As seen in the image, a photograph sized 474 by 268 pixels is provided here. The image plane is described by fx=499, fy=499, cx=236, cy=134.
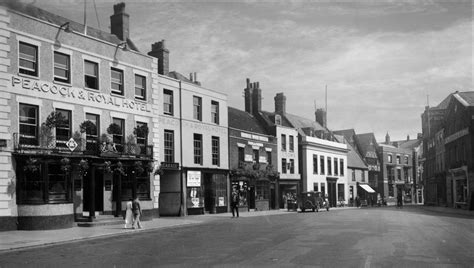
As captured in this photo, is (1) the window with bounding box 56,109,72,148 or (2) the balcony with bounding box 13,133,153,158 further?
(1) the window with bounding box 56,109,72,148

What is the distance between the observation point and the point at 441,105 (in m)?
67.9

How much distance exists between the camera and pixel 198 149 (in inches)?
1500

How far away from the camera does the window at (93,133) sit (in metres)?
26.6

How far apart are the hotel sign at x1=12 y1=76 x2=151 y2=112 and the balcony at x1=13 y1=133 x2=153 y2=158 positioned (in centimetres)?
229

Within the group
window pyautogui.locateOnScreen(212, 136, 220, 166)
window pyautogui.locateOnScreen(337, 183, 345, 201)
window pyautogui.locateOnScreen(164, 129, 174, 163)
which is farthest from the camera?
window pyautogui.locateOnScreen(337, 183, 345, 201)

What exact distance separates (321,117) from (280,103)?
43.6ft

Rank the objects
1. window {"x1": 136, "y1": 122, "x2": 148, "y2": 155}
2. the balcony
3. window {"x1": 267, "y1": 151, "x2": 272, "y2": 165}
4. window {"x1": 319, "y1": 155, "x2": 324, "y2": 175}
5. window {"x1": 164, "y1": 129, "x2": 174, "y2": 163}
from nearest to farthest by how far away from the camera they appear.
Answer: the balcony
window {"x1": 136, "y1": 122, "x2": 148, "y2": 155}
window {"x1": 164, "y1": 129, "x2": 174, "y2": 163}
window {"x1": 267, "y1": 151, "x2": 272, "y2": 165}
window {"x1": 319, "y1": 155, "x2": 324, "y2": 175}

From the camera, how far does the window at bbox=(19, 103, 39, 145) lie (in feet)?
76.8

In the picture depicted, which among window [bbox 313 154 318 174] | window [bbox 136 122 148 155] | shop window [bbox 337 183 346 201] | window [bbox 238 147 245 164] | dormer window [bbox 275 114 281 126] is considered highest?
dormer window [bbox 275 114 281 126]

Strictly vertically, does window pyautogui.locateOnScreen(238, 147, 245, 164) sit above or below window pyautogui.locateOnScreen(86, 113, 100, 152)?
below

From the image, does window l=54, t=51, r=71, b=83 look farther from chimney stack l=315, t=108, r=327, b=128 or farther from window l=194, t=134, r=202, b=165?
chimney stack l=315, t=108, r=327, b=128

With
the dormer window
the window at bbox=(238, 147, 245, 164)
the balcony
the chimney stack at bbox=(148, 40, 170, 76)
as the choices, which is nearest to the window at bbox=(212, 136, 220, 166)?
the window at bbox=(238, 147, 245, 164)

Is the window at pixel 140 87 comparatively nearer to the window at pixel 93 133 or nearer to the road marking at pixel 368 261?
the window at pixel 93 133

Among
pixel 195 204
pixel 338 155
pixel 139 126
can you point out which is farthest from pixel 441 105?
pixel 139 126
